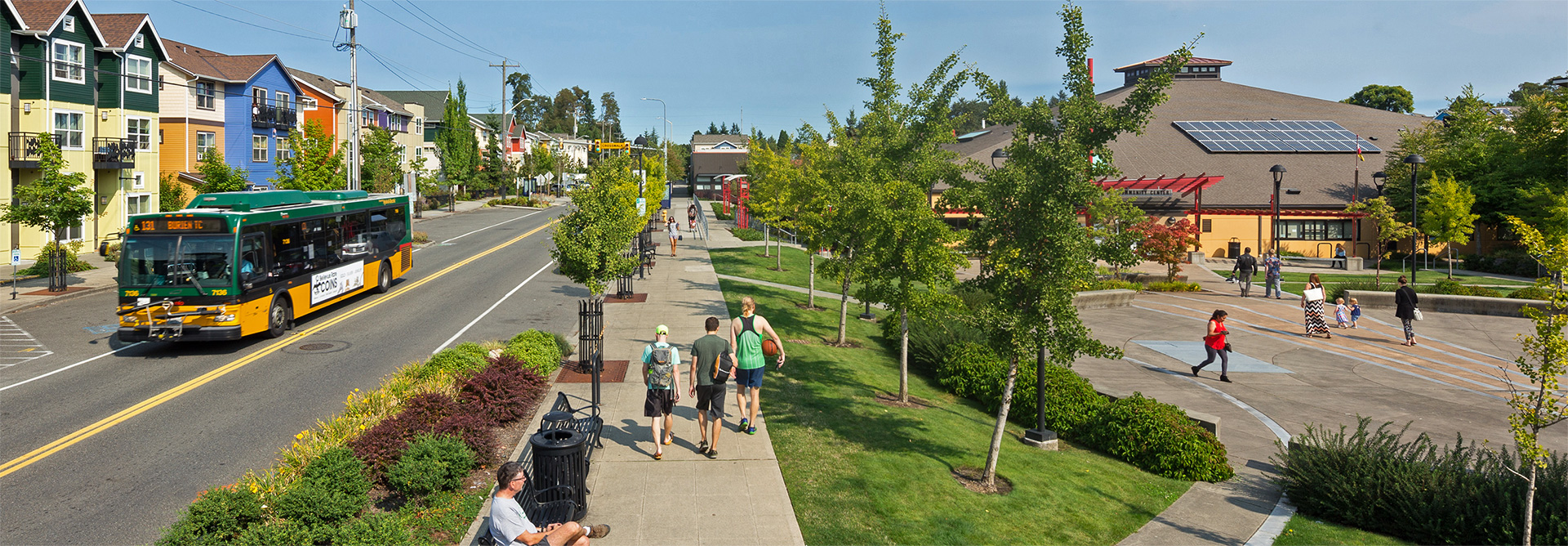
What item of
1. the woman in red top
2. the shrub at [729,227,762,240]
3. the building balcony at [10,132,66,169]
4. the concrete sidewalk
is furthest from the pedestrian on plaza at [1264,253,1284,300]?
the building balcony at [10,132,66,169]

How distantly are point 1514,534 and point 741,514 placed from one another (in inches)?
320

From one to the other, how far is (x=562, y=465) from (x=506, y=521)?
1312 mm

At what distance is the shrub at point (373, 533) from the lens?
22.8ft

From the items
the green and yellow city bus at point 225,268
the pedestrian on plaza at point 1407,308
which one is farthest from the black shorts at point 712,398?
the pedestrian on plaza at point 1407,308

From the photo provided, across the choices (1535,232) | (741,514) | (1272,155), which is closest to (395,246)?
(741,514)

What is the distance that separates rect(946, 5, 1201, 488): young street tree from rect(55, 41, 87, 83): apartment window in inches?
1430

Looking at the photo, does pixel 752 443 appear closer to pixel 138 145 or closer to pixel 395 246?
pixel 395 246

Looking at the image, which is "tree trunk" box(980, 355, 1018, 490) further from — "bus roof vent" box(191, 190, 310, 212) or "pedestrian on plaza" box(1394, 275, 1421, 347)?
"pedestrian on plaza" box(1394, 275, 1421, 347)

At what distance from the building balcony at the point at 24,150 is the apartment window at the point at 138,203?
17.1 feet

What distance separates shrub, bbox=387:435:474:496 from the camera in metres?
8.91

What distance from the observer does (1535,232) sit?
24.0 feet

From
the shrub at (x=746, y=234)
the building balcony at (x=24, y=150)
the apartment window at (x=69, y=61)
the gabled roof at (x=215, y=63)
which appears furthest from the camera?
the shrub at (x=746, y=234)

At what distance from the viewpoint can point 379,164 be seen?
163ft

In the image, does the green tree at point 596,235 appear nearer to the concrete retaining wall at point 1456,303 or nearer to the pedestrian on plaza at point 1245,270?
the concrete retaining wall at point 1456,303
